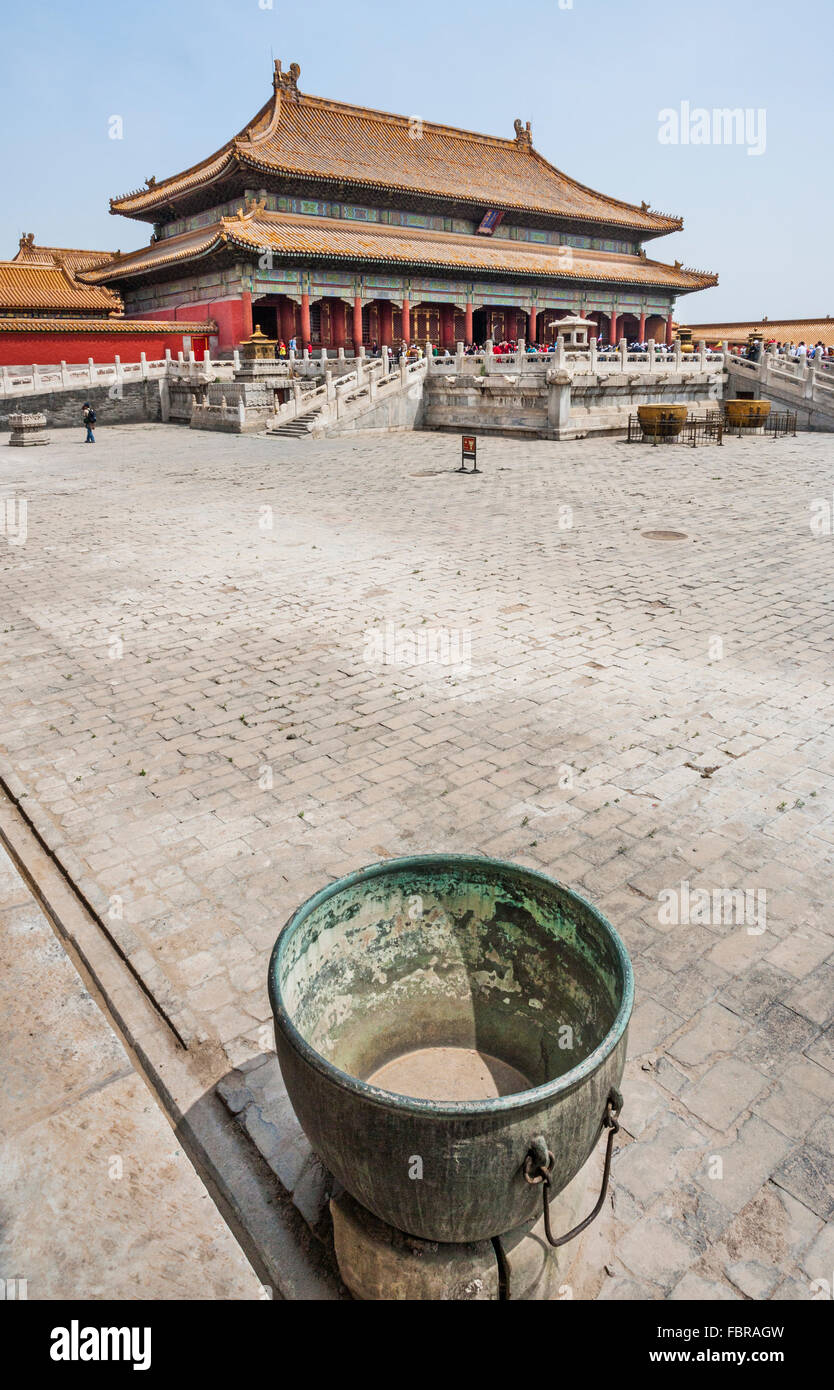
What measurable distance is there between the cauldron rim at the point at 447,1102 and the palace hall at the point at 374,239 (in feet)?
111

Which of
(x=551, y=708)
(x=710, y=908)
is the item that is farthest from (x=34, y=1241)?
(x=551, y=708)

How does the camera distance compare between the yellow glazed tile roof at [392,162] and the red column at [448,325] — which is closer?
the yellow glazed tile roof at [392,162]

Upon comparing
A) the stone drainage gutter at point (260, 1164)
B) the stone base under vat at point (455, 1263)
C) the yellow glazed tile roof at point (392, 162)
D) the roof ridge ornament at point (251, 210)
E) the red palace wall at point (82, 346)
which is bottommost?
the stone drainage gutter at point (260, 1164)

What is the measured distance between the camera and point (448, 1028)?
2896 mm

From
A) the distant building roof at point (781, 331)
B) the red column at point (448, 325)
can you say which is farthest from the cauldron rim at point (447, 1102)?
the distant building roof at point (781, 331)

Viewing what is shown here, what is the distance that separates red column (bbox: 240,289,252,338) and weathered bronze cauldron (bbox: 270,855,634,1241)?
3497 cm

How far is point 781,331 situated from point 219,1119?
57397 mm

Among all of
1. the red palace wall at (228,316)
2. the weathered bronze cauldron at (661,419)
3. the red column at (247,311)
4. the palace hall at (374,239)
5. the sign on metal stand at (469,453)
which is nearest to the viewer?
the sign on metal stand at (469,453)

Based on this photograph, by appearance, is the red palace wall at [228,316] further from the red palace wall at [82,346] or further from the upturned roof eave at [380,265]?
the upturned roof eave at [380,265]

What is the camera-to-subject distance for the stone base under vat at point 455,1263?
7.14ft

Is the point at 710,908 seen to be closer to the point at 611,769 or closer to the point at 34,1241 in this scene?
the point at 611,769

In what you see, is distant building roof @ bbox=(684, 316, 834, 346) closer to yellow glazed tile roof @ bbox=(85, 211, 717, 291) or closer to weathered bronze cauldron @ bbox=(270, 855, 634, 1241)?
yellow glazed tile roof @ bbox=(85, 211, 717, 291)

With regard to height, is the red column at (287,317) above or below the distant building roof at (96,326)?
above

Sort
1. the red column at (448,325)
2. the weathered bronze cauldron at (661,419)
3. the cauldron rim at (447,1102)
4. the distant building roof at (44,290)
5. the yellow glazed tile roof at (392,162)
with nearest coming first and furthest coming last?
the cauldron rim at (447,1102) < the weathered bronze cauldron at (661,419) < the distant building roof at (44,290) < the yellow glazed tile roof at (392,162) < the red column at (448,325)
